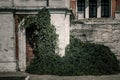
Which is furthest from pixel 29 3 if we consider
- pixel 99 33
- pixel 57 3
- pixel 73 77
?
pixel 99 33

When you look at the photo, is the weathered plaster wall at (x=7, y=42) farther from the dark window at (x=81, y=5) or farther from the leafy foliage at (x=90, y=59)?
the dark window at (x=81, y=5)

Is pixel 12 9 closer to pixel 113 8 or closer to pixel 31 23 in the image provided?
pixel 31 23

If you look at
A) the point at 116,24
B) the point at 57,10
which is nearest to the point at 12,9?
the point at 57,10

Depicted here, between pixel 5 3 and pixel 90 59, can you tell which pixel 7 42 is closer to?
pixel 5 3

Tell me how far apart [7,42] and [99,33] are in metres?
6.94

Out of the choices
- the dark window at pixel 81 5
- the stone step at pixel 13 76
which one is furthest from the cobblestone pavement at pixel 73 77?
the dark window at pixel 81 5

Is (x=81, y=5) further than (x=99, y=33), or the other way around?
(x=81, y=5)

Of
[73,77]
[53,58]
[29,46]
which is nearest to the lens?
[73,77]

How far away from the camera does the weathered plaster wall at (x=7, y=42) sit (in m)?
17.1

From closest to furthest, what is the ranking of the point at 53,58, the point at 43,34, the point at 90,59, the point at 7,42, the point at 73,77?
the point at 73,77 < the point at 53,58 < the point at 43,34 < the point at 7,42 < the point at 90,59

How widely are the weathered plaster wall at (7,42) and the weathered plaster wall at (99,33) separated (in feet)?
16.5

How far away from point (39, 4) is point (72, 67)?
4.37m

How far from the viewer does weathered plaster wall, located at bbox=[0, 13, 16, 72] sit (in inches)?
673

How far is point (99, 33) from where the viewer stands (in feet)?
66.9
